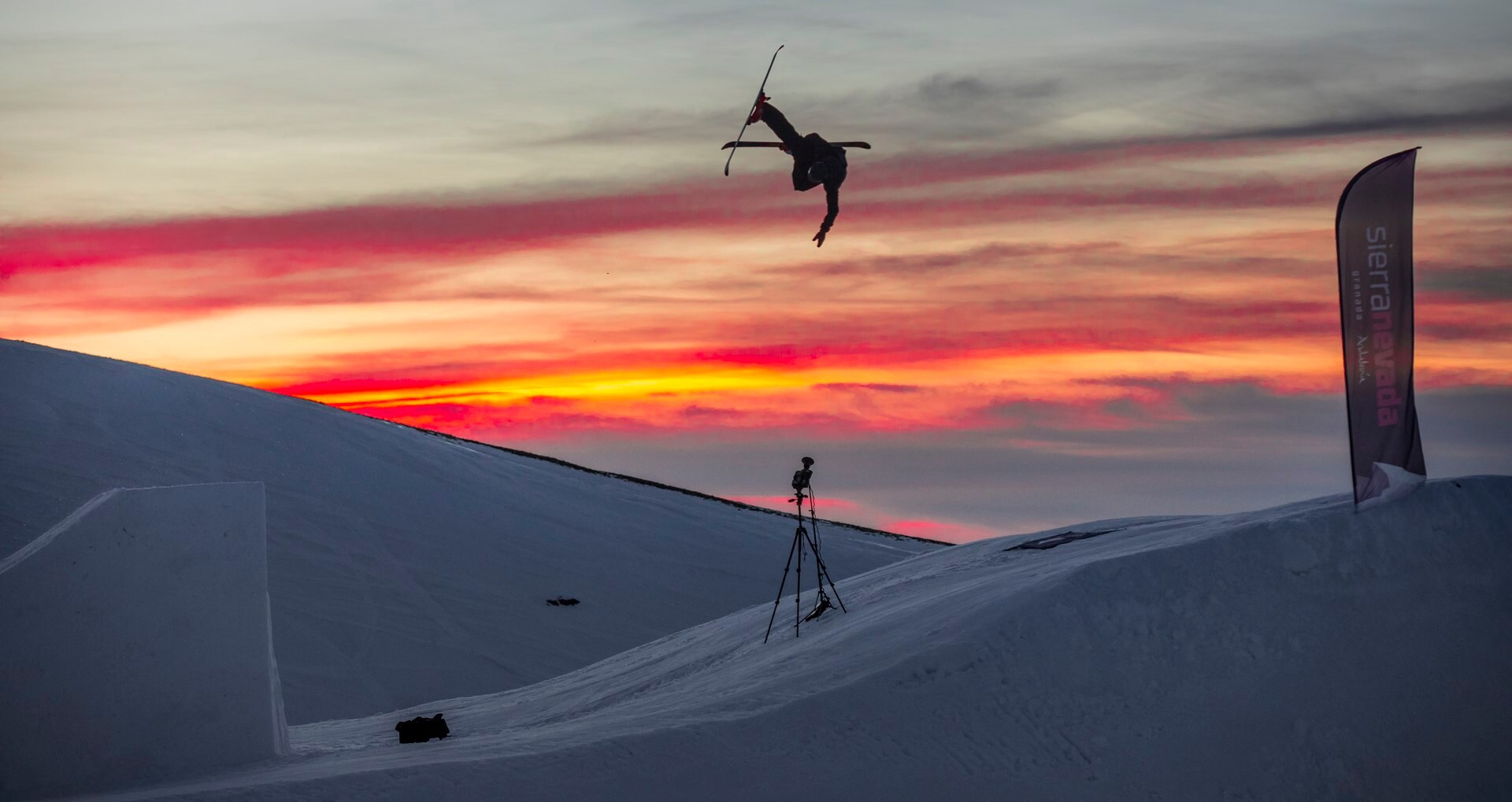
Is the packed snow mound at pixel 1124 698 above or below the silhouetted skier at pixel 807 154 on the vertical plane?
below

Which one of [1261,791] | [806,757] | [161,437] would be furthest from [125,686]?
[161,437]

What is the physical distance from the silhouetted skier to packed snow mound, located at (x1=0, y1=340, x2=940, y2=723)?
35.3 feet

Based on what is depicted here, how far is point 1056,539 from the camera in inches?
546

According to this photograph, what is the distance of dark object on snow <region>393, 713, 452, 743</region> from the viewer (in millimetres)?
11484

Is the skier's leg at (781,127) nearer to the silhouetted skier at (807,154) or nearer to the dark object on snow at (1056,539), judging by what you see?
the silhouetted skier at (807,154)

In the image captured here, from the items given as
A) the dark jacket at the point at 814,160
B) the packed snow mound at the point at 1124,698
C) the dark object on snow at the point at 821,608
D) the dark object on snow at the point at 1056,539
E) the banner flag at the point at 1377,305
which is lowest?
the packed snow mound at the point at 1124,698

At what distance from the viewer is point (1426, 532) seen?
10891mm

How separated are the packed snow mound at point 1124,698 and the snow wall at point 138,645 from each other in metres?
0.70

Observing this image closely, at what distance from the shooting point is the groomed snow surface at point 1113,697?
30.1 ft

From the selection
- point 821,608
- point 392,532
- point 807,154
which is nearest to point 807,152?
point 807,154

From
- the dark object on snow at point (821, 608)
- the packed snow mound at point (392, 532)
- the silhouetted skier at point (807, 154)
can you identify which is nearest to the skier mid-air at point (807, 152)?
the silhouetted skier at point (807, 154)

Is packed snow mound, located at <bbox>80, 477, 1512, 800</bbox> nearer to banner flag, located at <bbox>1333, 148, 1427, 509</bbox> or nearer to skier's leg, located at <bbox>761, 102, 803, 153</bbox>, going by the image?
banner flag, located at <bbox>1333, 148, 1427, 509</bbox>

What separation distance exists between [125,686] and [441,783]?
314 centimetres

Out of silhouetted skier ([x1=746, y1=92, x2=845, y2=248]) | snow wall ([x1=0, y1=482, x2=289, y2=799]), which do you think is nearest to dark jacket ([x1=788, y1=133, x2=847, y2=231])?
silhouetted skier ([x1=746, y1=92, x2=845, y2=248])
